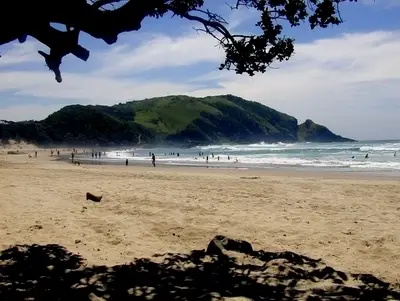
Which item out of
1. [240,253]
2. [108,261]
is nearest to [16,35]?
[108,261]

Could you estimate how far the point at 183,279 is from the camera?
21.1 feet

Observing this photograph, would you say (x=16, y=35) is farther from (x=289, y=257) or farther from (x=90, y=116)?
(x=90, y=116)

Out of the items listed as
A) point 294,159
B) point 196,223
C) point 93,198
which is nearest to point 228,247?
point 196,223

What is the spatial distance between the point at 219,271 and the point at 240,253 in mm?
1157

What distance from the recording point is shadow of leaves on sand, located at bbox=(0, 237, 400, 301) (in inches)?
223

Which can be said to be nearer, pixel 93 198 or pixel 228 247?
pixel 228 247

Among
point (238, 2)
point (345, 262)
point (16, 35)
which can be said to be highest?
point (238, 2)

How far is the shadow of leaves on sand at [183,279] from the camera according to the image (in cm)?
566

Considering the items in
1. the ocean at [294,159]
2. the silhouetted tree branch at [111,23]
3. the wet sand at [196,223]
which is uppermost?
the silhouetted tree branch at [111,23]

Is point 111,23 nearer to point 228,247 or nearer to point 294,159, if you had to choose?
point 228,247

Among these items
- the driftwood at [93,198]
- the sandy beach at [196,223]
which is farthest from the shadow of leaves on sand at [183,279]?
the driftwood at [93,198]

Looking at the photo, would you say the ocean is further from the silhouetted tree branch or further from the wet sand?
the silhouetted tree branch

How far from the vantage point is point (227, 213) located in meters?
12.5

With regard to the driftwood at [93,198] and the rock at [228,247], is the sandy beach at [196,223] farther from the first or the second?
the rock at [228,247]
